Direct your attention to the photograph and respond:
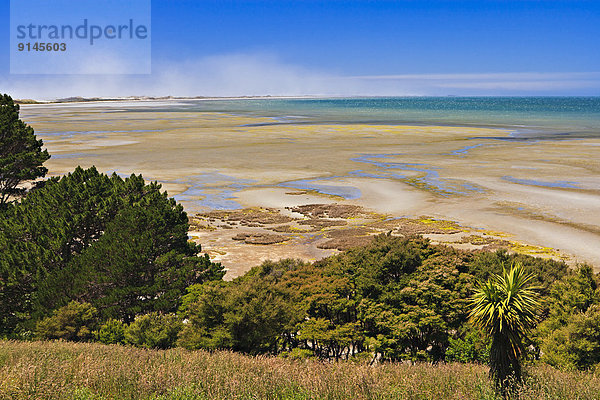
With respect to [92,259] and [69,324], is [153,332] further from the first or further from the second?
[92,259]

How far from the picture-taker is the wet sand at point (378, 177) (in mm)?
37375

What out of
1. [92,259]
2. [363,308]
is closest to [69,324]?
[92,259]

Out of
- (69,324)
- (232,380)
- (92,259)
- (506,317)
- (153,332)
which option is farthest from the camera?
(92,259)

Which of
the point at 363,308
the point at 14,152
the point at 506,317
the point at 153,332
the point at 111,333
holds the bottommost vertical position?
the point at 111,333

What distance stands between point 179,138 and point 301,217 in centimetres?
7436

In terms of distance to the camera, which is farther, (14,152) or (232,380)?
(14,152)

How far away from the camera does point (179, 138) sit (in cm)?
11125

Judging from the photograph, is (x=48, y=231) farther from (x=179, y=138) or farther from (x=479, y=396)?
(x=179, y=138)

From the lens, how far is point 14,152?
34.0 metres

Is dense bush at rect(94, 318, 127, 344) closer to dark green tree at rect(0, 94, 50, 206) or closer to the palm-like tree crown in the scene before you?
the palm-like tree crown

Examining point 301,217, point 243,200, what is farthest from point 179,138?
point 301,217

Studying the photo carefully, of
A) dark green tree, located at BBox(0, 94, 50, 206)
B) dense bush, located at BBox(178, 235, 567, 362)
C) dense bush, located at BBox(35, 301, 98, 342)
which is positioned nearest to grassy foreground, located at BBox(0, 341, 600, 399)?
dense bush, located at BBox(178, 235, 567, 362)

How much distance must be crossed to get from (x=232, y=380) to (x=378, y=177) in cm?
5397

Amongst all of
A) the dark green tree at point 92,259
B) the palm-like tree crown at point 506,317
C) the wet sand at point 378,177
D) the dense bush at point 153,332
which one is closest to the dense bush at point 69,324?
the dark green tree at point 92,259
